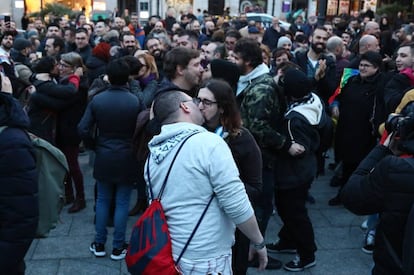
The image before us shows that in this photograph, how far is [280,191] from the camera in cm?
425

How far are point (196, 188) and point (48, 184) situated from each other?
3.67 feet

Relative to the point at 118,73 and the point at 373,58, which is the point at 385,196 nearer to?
the point at 118,73

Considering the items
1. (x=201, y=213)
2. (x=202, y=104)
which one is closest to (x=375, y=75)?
(x=202, y=104)

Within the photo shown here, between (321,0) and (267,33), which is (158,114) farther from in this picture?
(267,33)

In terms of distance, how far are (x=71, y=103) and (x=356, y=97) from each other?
328 cm

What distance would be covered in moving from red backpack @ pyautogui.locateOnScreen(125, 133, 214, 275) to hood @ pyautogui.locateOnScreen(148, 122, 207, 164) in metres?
0.08

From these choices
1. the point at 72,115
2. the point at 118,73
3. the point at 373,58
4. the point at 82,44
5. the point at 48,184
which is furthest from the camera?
the point at 82,44

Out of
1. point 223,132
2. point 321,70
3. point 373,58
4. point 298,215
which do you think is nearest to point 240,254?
point 223,132

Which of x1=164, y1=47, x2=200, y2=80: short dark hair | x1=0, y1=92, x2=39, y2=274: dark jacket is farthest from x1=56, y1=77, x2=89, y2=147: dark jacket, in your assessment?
x1=0, y1=92, x2=39, y2=274: dark jacket

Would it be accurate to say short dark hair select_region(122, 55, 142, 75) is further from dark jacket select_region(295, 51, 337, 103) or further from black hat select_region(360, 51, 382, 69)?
black hat select_region(360, 51, 382, 69)

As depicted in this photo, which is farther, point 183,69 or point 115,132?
point 115,132

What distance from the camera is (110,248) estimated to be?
486 cm

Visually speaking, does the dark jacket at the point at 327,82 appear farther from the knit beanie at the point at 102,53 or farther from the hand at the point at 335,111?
the knit beanie at the point at 102,53

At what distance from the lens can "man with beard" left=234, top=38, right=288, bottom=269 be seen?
3873 mm
